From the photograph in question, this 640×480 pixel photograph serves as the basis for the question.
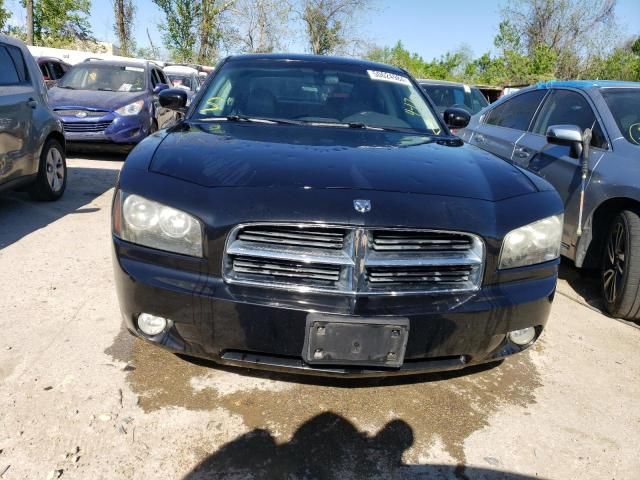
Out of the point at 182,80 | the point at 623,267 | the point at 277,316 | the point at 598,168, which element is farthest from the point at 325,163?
the point at 182,80

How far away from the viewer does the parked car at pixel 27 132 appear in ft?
16.0

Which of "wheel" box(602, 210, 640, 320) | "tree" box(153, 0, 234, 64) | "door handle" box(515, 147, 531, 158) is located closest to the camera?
"wheel" box(602, 210, 640, 320)

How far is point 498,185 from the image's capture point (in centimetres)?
243

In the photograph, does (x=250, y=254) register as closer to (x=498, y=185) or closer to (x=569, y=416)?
(x=498, y=185)

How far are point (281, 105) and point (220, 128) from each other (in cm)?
55

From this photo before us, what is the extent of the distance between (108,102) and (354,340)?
25.4 ft

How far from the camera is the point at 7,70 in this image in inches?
206

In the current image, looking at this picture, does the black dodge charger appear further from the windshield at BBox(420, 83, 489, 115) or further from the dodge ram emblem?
the windshield at BBox(420, 83, 489, 115)

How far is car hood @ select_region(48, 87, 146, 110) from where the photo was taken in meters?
8.32

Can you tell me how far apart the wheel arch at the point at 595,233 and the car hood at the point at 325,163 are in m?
1.34

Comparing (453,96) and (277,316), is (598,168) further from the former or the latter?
(453,96)

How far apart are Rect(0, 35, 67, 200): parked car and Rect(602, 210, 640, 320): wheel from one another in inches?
193

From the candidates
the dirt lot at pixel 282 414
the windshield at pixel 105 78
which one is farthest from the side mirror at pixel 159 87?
the dirt lot at pixel 282 414

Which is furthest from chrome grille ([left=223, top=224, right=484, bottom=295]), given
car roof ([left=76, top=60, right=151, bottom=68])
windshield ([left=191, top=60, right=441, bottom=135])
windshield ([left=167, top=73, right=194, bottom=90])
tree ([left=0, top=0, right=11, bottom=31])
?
tree ([left=0, top=0, right=11, bottom=31])
